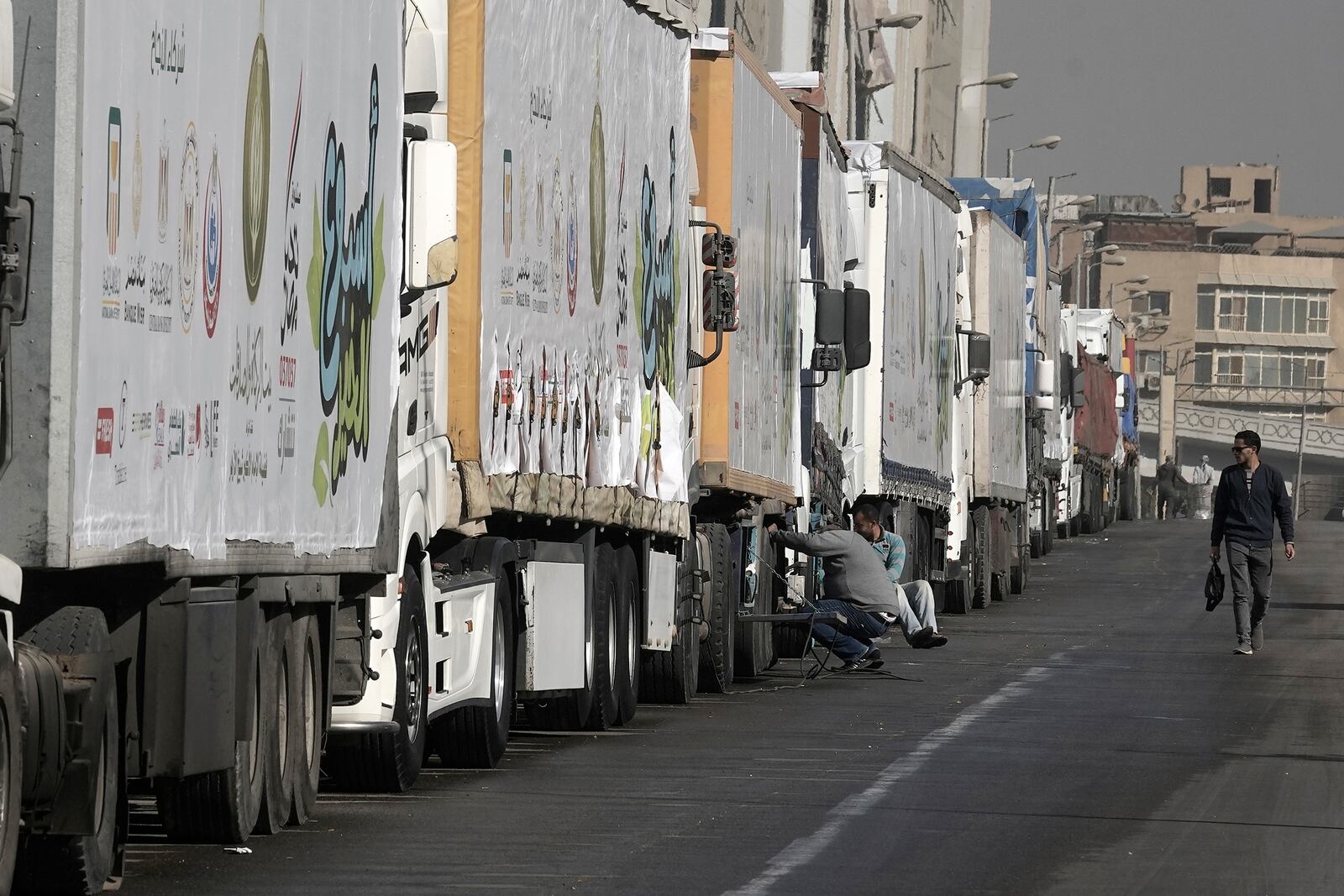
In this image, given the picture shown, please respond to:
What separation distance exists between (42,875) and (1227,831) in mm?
4673

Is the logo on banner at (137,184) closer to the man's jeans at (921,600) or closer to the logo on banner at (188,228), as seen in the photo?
the logo on banner at (188,228)

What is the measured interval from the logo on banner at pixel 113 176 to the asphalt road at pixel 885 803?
220cm

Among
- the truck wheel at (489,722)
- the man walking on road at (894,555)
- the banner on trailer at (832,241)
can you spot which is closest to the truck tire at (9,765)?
the truck wheel at (489,722)

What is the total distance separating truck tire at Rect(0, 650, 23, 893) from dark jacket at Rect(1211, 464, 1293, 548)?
17257 millimetres

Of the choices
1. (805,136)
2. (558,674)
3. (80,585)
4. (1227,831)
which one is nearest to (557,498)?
(558,674)

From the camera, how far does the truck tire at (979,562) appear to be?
3403 centimetres

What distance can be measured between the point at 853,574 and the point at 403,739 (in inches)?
385

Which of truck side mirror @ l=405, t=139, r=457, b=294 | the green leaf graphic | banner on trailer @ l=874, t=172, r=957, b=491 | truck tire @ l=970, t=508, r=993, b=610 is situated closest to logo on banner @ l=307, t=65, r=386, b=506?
the green leaf graphic

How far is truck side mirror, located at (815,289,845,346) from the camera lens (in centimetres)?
2311

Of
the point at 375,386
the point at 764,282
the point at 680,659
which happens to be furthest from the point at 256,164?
the point at 764,282

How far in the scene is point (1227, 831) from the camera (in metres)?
11.2

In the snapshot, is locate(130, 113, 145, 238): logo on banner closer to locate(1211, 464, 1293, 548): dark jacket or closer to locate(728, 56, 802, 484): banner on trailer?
locate(728, 56, 802, 484): banner on trailer

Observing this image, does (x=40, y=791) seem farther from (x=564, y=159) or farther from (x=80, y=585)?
(x=564, y=159)

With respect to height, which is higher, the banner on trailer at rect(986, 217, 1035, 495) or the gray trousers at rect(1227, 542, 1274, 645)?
the banner on trailer at rect(986, 217, 1035, 495)
